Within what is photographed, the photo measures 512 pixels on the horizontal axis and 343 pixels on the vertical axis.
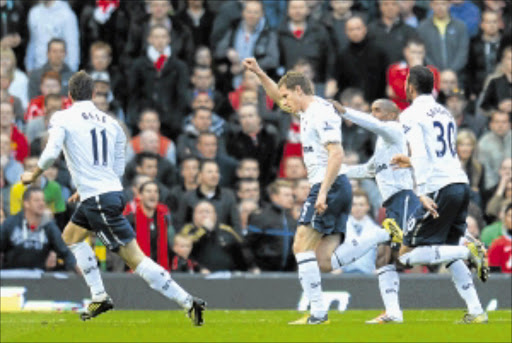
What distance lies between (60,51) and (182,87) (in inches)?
70.7

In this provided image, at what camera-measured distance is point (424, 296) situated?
18.5m

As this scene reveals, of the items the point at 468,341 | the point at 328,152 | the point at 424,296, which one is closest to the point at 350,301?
the point at 424,296

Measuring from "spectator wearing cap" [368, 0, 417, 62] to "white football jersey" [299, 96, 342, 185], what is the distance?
24.7ft

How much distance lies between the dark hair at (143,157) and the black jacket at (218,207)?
30.8 inches

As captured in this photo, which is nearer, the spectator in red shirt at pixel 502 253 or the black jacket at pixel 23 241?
the black jacket at pixel 23 241

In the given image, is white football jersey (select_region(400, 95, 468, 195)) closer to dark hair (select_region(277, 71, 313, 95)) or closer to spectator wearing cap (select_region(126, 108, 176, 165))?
dark hair (select_region(277, 71, 313, 95))

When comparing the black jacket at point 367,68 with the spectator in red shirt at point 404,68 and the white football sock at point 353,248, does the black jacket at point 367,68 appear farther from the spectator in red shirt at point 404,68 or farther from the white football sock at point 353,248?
the white football sock at point 353,248

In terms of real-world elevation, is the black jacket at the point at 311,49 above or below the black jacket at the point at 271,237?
above

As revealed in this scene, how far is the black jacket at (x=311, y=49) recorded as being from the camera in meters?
21.6

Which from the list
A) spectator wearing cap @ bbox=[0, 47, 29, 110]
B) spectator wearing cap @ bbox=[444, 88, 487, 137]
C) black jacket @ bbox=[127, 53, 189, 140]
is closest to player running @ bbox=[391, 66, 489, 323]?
spectator wearing cap @ bbox=[444, 88, 487, 137]

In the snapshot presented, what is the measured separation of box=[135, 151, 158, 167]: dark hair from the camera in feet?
66.1

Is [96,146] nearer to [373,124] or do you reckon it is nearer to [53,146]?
[53,146]

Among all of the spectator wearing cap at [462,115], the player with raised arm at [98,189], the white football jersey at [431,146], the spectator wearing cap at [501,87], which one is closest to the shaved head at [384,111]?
the white football jersey at [431,146]

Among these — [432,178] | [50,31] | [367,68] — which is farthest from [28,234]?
[432,178]
